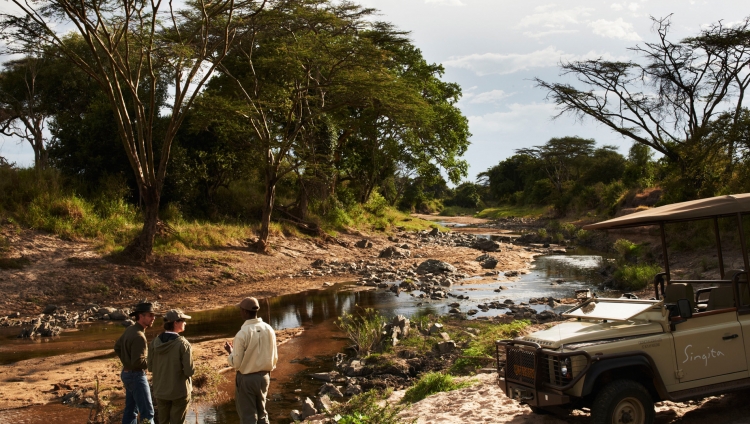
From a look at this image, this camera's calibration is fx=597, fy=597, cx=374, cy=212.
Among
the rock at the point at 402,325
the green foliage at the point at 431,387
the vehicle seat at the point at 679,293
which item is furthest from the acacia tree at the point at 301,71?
the vehicle seat at the point at 679,293

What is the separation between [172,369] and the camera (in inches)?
240

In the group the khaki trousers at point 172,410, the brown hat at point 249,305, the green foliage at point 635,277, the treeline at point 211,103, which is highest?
the treeline at point 211,103

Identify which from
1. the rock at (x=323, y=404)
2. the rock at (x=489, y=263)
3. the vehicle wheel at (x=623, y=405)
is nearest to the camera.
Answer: the vehicle wheel at (x=623, y=405)

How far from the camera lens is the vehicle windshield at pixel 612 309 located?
5.69 meters

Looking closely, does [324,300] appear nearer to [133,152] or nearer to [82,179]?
[133,152]

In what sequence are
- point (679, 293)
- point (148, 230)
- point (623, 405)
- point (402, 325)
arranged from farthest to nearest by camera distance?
point (148, 230)
point (402, 325)
point (679, 293)
point (623, 405)

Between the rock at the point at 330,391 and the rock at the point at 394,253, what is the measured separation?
18584 millimetres

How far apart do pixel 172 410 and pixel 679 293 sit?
5.42 metres

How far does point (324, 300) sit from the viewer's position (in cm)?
1733

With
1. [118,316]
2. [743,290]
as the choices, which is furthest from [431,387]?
[118,316]

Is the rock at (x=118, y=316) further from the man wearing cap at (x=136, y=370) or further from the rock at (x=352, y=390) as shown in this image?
Answer: the man wearing cap at (x=136, y=370)

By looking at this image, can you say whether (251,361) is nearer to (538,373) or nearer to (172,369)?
(172,369)

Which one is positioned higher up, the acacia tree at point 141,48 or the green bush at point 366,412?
the acacia tree at point 141,48

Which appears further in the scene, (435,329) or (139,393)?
(435,329)
